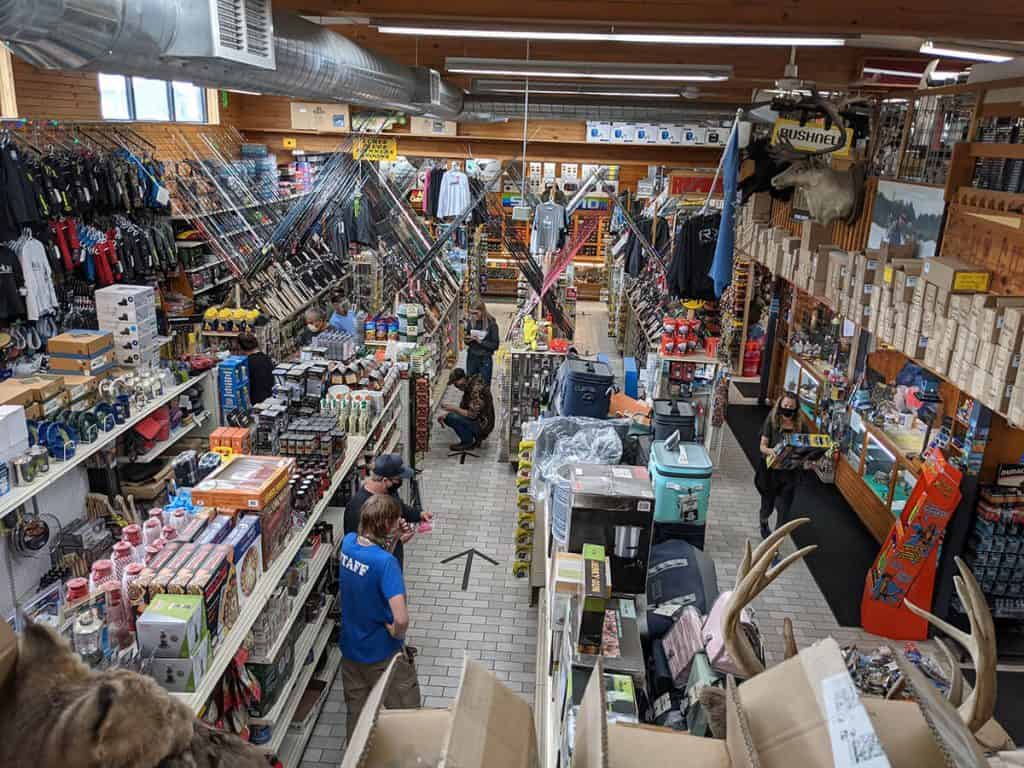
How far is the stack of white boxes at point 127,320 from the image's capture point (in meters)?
6.19

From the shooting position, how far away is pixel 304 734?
4477 mm

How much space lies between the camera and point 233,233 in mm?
11922

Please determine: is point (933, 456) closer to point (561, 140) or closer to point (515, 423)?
point (515, 423)

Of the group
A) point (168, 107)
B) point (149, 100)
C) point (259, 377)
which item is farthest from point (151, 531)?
point (168, 107)

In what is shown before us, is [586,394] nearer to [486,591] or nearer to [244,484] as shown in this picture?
[486,591]

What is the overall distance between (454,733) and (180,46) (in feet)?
9.60

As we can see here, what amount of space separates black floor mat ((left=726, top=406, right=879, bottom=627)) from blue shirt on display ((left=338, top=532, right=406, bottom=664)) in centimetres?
380

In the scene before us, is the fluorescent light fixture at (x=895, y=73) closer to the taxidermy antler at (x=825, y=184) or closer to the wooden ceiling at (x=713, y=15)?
the taxidermy antler at (x=825, y=184)

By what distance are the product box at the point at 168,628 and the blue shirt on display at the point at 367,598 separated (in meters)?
1.10

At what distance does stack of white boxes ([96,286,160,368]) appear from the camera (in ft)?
20.3

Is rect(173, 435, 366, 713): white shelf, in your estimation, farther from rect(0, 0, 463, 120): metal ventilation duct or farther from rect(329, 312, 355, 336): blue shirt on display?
rect(329, 312, 355, 336): blue shirt on display

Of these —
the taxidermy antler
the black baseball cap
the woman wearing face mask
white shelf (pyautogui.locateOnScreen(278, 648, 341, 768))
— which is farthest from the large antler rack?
white shelf (pyautogui.locateOnScreen(278, 648, 341, 768))

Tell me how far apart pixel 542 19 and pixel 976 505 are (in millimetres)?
4767

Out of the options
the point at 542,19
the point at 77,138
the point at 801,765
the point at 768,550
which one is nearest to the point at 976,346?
the point at 768,550
